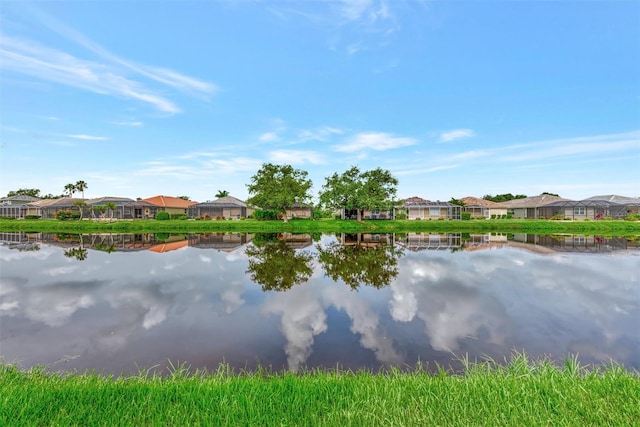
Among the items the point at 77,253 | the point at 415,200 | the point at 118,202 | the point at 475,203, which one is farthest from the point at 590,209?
Answer: the point at 118,202

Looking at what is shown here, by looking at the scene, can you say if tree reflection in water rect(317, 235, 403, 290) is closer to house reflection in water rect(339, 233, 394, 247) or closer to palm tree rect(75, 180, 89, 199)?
house reflection in water rect(339, 233, 394, 247)

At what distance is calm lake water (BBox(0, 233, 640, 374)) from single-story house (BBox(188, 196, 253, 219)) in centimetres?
4395

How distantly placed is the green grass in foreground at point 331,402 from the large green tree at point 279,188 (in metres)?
42.5

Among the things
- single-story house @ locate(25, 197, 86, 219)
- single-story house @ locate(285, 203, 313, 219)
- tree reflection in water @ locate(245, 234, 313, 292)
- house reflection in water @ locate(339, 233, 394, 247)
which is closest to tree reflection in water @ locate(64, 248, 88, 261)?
tree reflection in water @ locate(245, 234, 313, 292)

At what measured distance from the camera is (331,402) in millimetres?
4258

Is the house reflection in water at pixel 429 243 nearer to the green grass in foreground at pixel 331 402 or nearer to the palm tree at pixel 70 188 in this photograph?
the green grass in foreground at pixel 331 402

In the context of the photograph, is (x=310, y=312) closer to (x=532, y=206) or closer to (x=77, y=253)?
(x=77, y=253)

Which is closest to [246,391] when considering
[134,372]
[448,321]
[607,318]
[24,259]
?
[134,372]

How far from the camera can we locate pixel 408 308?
33.7 ft

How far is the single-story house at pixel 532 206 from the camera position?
63.1 meters

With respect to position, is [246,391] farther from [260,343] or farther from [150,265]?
[150,265]

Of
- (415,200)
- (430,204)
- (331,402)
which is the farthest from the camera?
(415,200)

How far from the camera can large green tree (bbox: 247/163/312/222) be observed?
47812 mm

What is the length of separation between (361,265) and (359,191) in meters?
29.9
